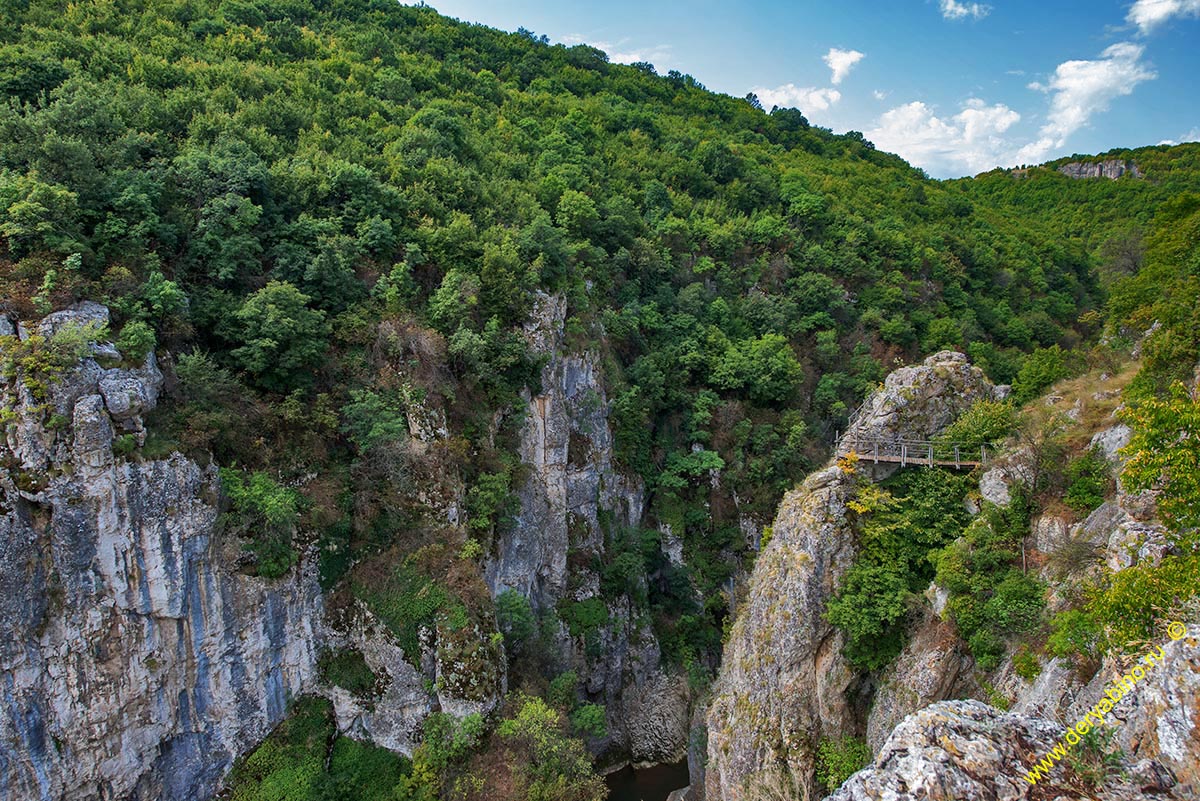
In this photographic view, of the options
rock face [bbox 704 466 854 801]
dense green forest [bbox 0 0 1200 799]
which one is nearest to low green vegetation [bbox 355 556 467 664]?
dense green forest [bbox 0 0 1200 799]

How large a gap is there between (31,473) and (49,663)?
4.87 m

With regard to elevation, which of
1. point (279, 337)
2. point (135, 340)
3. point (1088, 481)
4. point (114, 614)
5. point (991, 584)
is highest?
point (279, 337)

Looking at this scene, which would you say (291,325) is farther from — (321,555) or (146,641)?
(146,641)

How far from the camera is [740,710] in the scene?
19672 mm

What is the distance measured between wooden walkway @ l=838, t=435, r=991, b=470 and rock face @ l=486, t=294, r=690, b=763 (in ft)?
41.1

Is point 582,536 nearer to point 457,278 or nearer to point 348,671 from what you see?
point 348,671

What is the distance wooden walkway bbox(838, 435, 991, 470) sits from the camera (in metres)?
19.4

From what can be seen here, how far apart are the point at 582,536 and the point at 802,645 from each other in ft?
42.2

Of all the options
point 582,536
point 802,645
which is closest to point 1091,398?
point 802,645

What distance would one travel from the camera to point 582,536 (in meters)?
29.0

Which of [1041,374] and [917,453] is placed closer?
[917,453]

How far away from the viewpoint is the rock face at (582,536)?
26188 millimetres
